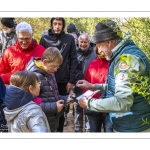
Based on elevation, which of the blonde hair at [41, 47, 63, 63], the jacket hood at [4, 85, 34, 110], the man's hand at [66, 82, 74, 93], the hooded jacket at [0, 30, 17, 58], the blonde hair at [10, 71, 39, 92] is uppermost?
the hooded jacket at [0, 30, 17, 58]

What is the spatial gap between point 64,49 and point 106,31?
142 cm

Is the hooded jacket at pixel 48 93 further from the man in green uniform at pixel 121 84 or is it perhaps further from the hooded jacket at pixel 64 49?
the hooded jacket at pixel 64 49

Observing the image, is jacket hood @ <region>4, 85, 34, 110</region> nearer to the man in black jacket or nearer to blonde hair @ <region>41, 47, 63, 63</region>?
blonde hair @ <region>41, 47, 63, 63</region>

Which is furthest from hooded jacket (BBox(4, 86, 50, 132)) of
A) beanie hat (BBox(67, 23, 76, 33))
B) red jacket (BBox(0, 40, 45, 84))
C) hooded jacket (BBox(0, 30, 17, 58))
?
beanie hat (BBox(67, 23, 76, 33))

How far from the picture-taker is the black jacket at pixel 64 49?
3.67m

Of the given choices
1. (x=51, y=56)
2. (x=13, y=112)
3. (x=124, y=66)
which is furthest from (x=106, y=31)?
(x=13, y=112)

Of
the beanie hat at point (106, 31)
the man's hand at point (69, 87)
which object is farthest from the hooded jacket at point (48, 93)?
the man's hand at point (69, 87)

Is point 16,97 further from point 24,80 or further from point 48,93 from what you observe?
point 48,93

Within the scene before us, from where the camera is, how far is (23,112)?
2234mm

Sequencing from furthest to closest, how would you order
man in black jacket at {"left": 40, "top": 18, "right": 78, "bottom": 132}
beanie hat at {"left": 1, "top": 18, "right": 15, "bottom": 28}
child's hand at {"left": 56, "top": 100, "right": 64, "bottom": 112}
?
man in black jacket at {"left": 40, "top": 18, "right": 78, "bottom": 132} → beanie hat at {"left": 1, "top": 18, "right": 15, "bottom": 28} → child's hand at {"left": 56, "top": 100, "right": 64, "bottom": 112}

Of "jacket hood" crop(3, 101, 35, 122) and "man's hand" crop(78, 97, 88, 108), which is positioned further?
"man's hand" crop(78, 97, 88, 108)

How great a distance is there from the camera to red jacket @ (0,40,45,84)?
3332mm

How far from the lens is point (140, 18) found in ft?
8.09
